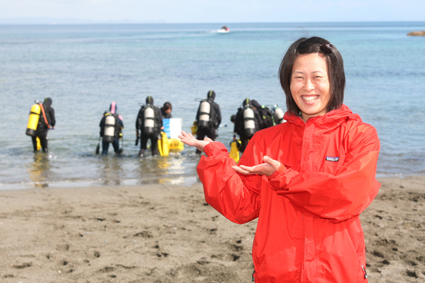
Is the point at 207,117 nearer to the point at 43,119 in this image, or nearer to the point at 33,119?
the point at 43,119

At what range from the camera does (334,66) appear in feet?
6.75

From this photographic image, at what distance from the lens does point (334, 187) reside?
1808 millimetres

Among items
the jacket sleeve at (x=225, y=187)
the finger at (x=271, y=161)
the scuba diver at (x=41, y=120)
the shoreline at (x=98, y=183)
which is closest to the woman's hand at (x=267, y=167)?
the finger at (x=271, y=161)

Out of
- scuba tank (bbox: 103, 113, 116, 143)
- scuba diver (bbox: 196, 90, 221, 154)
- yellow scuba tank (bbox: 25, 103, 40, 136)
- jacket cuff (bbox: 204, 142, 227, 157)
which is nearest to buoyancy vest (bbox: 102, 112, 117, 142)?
scuba tank (bbox: 103, 113, 116, 143)

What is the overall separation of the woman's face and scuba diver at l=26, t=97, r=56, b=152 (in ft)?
35.5

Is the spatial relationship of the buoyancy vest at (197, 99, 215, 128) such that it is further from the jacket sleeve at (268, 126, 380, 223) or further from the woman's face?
the jacket sleeve at (268, 126, 380, 223)

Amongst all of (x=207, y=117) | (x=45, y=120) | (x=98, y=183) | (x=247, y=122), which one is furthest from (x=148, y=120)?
(x=45, y=120)

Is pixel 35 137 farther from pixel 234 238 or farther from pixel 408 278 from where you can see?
pixel 408 278

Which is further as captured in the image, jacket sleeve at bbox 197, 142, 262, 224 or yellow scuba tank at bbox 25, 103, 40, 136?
yellow scuba tank at bbox 25, 103, 40, 136

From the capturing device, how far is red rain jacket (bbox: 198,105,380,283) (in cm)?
184

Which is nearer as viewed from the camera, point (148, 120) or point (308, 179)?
point (308, 179)

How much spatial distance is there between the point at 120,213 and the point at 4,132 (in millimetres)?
10698

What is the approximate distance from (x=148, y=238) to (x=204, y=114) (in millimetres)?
5788

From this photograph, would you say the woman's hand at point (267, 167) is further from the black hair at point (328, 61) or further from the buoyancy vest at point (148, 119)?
the buoyancy vest at point (148, 119)
